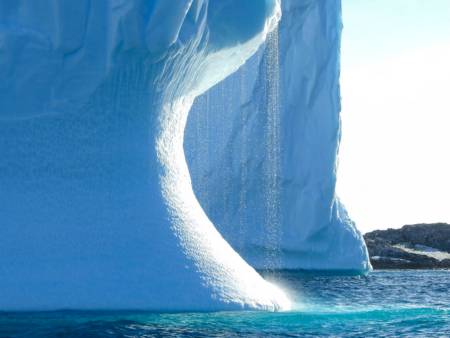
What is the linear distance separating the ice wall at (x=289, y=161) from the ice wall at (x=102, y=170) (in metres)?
13.5

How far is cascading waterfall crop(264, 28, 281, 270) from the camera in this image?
964 inches

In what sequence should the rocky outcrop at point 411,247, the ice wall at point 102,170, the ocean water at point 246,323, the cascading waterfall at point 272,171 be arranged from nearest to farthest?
the ocean water at point 246,323
the ice wall at point 102,170
the cascading waterfall at point 272,171
the rocky outcrop at point 411,247

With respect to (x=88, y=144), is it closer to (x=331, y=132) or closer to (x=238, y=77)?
(x=331, y=132)

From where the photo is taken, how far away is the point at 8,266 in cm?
938

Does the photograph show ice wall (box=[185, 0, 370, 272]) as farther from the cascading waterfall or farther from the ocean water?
the ocean water

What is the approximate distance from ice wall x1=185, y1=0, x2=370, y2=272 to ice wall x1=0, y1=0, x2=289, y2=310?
13.5 m

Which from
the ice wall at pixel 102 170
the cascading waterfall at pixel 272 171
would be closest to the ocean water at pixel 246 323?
the ice wall at pixel 102 170

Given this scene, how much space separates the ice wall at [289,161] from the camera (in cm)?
2453

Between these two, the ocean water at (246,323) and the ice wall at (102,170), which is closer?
the ocean water at (246,323)

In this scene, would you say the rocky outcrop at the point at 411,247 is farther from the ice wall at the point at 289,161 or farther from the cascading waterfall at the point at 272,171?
the cascading waterfall at the point at 272,171

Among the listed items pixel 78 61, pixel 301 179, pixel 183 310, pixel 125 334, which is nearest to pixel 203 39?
pixel 78 61

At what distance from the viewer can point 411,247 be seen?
38.1 metres

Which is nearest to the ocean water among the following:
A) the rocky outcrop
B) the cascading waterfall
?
the cascading waterfall

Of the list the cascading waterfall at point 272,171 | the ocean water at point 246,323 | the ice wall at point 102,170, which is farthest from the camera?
the cascading waterfall at point 272,171
